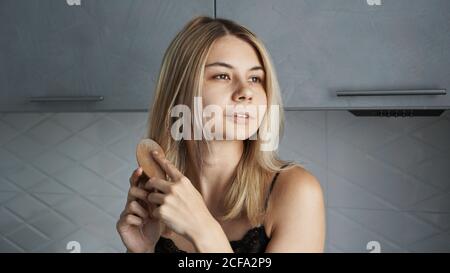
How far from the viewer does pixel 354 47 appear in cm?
85

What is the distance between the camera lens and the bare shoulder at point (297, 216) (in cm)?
72

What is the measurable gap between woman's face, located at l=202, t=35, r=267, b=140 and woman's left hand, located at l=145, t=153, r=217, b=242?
5.5 inches

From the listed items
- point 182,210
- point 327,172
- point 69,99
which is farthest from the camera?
point 327,172

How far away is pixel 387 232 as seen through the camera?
1071 millimetres

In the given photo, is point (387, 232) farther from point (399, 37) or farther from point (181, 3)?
point (181, 3)

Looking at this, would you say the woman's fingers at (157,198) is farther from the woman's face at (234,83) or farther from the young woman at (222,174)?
the woman's face at (234,83)

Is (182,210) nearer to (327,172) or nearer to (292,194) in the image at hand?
(292,194)

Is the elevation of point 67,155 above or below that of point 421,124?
below

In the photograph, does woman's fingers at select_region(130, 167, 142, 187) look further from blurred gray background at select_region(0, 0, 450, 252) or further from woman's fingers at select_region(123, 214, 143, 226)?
blurred gray background at select_region(0, 0, 450, 252)

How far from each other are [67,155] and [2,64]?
31 centimetres

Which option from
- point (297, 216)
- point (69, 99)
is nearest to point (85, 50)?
point (69, 99)

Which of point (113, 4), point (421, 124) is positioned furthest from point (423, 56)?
point (113, 4)

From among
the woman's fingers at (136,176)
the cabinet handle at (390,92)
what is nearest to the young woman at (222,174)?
the woman's fingers at (136,176)

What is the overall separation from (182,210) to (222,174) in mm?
135
